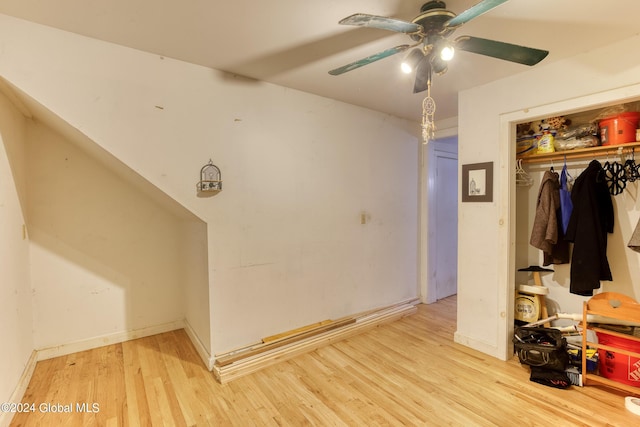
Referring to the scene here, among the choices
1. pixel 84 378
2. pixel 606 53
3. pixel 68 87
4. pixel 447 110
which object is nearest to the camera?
pixel 68 87

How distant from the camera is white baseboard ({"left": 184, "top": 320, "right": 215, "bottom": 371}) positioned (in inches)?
93.9

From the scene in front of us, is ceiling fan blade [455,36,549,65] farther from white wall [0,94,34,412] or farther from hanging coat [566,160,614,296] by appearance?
white wall [0,94,34,412]

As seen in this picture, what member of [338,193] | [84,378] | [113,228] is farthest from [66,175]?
[338,193]

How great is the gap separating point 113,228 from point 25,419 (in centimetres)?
155

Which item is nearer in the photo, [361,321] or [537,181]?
[537,181]

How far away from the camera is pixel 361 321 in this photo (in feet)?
10.5

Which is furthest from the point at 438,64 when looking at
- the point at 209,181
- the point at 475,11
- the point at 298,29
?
the point at 209,181

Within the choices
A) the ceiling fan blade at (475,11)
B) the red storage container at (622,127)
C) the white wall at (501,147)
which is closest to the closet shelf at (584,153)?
the red storage container at (622,127)

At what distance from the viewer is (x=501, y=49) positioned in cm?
143

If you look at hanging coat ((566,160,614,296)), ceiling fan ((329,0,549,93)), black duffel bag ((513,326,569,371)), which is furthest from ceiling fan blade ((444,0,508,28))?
black duffel bag ((513,326,569,371))

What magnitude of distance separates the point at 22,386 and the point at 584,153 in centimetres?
468

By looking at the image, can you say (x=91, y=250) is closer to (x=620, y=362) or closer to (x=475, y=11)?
(x=475, y=11)

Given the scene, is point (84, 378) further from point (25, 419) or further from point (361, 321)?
point (361, 321)

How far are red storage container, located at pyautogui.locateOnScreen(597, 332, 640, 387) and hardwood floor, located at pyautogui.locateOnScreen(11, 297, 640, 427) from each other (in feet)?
0.44
